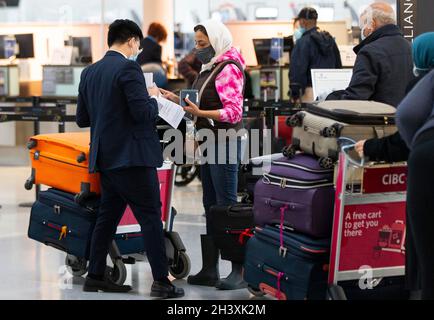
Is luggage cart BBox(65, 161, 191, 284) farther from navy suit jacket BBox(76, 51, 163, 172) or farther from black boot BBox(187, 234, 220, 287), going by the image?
navy suit jacket BBox(76, 51, 163, 172)

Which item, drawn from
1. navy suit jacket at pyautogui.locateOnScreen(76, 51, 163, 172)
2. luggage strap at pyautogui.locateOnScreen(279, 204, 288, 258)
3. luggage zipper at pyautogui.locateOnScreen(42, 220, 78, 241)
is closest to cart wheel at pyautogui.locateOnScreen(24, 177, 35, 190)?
luggage zipper at pyautogui.locateOnScreen(42, 220, 78, 241)

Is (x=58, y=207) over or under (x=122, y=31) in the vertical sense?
under

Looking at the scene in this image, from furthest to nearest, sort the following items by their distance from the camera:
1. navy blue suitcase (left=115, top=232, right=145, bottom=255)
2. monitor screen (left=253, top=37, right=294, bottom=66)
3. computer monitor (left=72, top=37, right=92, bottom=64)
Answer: computer monitor (left=72, top=37, right=92, bottom=64) → monitor screen (left=253, top=37, right=294, bottom=66) → navy blue suitcase (left=115, top=232, right=145, bottom=255)

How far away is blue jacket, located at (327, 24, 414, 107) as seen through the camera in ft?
16.0

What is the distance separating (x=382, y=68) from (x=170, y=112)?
1.18m

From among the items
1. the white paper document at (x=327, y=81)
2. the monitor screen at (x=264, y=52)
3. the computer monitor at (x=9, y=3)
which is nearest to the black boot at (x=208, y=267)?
the white paper document at (x=327, y=81)

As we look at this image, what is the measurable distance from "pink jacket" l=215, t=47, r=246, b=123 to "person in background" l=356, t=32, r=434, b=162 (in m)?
1.50

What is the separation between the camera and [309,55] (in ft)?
29.5

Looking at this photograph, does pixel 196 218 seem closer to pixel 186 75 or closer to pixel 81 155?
pixel 186 75

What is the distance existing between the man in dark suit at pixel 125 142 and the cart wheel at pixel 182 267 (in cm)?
51

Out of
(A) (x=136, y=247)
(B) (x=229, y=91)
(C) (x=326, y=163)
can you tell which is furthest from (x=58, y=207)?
(C) (x=326, y=163)

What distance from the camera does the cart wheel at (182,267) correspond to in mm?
5785

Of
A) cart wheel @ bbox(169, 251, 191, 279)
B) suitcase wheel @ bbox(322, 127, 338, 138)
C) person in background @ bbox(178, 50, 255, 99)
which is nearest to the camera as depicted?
suitcase wheel @ bbox(322, 127, 338, 138)

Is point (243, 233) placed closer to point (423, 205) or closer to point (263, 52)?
point (423, 205)
